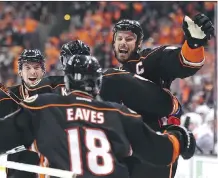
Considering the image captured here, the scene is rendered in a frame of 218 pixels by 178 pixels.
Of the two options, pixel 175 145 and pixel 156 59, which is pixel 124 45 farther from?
pixel 175 145

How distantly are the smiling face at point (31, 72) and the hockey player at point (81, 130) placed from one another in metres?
1.60

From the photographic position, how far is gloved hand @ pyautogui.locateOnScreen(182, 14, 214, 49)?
2627 millimetres

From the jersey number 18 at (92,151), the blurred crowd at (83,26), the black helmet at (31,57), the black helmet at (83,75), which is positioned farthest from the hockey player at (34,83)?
the blurred crowd at (83,26)

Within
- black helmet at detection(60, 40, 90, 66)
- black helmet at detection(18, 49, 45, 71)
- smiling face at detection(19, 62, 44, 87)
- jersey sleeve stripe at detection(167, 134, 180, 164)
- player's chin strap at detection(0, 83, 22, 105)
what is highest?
black helmet at detection(60, 40, 90, 66)

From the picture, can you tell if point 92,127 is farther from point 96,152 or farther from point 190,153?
point 190,153

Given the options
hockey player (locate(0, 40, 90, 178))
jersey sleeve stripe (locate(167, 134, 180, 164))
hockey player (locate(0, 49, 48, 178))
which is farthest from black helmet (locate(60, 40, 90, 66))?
jersey sleeve stripe (locate(167, 134, 180, 164))

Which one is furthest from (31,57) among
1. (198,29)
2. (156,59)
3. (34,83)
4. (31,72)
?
(198,29)

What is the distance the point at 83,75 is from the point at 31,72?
168cm

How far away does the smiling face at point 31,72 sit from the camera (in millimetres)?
3801

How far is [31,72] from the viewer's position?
384cm

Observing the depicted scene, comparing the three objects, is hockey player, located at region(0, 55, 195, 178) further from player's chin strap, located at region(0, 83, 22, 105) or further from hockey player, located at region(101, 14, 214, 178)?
player's chin strap, located at region(0, 83, 22, 105)

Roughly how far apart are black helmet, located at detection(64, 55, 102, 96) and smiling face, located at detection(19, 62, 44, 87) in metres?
1.57

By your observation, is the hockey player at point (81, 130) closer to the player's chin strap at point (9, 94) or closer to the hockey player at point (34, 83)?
the hockey player at point (34, 83)

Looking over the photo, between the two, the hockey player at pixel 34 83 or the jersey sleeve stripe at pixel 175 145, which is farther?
the hockey player at pixel 34 83
